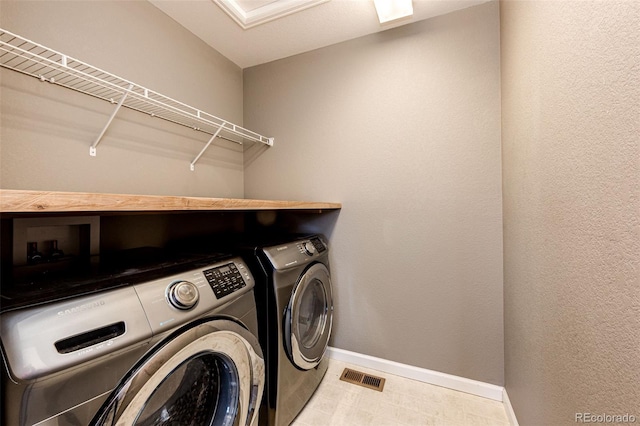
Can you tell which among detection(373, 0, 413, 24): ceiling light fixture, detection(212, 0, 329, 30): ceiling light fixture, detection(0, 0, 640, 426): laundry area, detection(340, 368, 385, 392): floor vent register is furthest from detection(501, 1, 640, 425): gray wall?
detection(212, 0, 329, 30): ceiling light fixture

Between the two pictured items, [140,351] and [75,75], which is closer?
[140,351]

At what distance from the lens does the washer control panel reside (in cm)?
89

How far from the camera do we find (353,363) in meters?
1.87

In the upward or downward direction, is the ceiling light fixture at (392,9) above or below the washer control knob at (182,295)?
above

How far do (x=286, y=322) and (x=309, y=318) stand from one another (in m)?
0.38

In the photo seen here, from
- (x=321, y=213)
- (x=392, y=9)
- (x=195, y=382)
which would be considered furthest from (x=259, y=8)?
(x=195, y=382)

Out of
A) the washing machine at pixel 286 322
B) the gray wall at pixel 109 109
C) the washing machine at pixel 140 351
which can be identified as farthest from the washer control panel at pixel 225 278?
the gray wall at pixel 109 109

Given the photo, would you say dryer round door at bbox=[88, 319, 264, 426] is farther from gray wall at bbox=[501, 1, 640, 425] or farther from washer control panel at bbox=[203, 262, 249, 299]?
gray wall at bbox=[501, 1, 640, 425]

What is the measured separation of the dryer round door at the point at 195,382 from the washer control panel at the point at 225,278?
0.34ft

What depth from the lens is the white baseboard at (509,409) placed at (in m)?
1.29

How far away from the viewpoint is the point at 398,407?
1.46 meters

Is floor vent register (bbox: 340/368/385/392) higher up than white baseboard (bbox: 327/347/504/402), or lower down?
lower down
